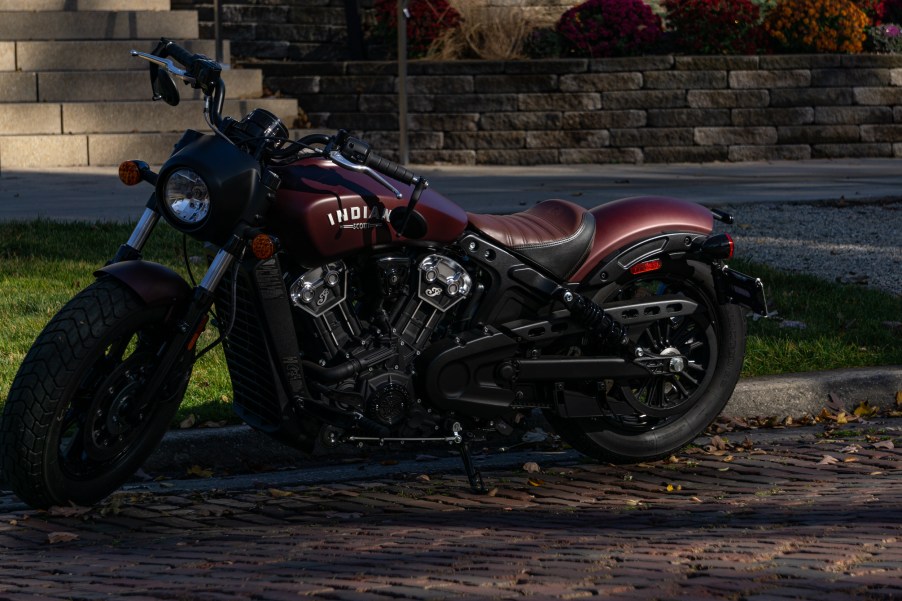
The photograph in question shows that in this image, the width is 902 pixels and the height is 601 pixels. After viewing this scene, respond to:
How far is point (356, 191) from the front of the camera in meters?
4.61

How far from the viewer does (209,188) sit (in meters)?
4.36

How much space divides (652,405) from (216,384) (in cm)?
200

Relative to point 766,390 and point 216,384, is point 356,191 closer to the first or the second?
point 216,384

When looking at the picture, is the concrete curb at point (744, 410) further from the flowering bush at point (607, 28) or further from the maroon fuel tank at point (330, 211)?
the flowering bush at point (607, 28)

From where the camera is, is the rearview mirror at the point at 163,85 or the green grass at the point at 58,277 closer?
the rearview mirror at the point at 163,85

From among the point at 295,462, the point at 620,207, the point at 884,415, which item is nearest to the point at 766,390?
the point at 884,415

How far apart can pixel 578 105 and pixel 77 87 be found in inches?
210

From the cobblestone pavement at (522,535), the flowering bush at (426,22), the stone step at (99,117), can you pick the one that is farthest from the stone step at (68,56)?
the cobblestone pavement at (522,535)

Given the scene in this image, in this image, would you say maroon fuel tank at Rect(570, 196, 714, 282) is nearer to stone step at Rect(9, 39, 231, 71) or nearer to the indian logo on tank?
the indian logo on tank

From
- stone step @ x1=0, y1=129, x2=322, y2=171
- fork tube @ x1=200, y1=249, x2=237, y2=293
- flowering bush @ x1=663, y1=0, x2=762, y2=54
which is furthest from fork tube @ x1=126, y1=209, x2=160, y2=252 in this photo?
flowering bush @ x1=663, y1=0, x2=762, y2=54

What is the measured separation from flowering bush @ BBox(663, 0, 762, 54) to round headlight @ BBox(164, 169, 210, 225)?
39.7 feet

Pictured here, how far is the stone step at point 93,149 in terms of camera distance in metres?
13.1

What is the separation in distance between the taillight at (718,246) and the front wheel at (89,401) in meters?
2.04

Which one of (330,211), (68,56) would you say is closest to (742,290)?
(330,211)
